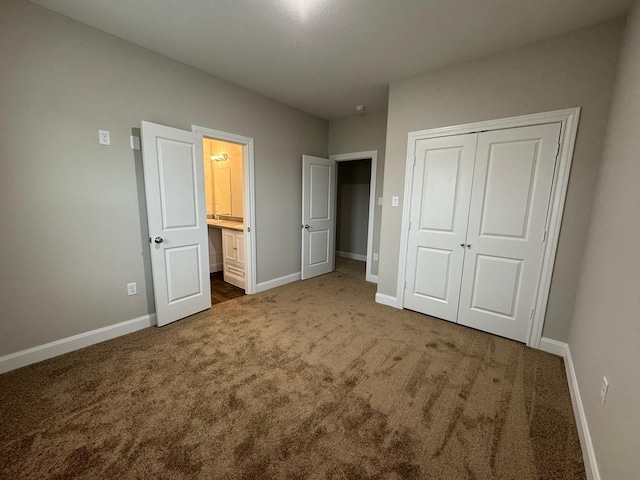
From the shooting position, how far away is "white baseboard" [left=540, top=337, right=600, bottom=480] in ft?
4.05

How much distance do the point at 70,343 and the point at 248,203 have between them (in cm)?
216

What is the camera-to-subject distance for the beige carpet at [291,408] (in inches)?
50.8

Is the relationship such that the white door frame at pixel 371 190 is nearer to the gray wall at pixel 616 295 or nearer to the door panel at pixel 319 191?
the door panel at pixel 319 191

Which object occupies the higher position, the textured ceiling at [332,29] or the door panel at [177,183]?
the textured ceiling at [332,29]

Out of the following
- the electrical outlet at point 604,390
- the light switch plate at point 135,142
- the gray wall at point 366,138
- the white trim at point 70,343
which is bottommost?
the white trim at point 70,343

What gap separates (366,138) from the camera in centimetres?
402

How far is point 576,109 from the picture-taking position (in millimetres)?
2025

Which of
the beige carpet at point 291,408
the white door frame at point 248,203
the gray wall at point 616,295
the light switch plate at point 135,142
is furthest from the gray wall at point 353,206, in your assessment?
the light switch plate at point 135,142

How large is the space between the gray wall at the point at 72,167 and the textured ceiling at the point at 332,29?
227mm

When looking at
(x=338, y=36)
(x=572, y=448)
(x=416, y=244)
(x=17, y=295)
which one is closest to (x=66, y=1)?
(x=338, y=36)

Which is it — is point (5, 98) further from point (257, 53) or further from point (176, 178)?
point (257, 53)

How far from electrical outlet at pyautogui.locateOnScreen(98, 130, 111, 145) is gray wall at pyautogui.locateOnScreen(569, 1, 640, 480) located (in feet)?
11.5

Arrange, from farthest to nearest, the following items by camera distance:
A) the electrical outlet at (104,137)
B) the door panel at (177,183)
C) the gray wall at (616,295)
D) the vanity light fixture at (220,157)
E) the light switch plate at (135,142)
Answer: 1. the vanity light fixture at (220,157)
2. the door panel at (177,183)
3. the light switch plate at (135,142)
4. the electrical outlet at (104,137)
5. the gray wall at (616,295)

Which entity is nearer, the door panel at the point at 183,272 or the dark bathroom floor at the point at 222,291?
the door panel at the point at 183,272
